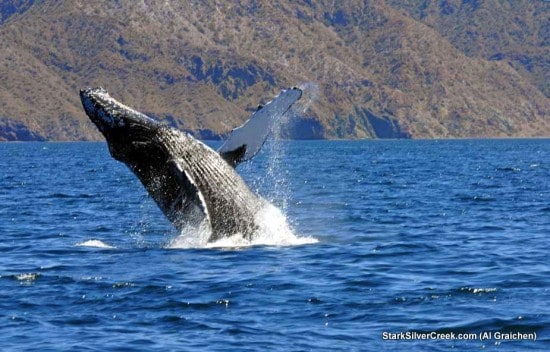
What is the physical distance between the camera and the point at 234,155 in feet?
60.1

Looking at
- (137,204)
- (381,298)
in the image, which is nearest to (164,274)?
(381,298)

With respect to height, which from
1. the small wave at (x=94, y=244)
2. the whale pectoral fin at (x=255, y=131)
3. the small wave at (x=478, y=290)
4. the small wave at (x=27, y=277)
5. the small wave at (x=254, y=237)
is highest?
the whale pectoral fin at (x=255, y=131)

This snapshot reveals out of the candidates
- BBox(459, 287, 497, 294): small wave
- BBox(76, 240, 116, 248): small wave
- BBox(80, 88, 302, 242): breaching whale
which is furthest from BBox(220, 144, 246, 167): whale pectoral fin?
BBox(459, 287, 497, 294): small wave

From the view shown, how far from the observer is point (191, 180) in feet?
56.4

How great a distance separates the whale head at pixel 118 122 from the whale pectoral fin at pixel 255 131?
4.73 ft

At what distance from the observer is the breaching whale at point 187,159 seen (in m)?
17.2

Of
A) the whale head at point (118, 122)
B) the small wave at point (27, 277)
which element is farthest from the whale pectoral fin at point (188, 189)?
the small wave at point (27, 277)

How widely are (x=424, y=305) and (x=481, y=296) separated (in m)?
1.14

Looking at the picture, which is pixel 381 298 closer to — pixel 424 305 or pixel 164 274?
pixel 424 305

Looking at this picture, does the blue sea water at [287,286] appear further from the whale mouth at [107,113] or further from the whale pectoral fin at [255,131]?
the whale mouth at [107,113]

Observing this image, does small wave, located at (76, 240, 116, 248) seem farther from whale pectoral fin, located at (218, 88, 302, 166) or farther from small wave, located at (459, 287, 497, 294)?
small wave, located at (459, 287, 497, 294)

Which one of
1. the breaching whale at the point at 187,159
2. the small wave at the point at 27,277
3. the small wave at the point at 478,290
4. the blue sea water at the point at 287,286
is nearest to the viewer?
the blue sea water at the point at 287,286

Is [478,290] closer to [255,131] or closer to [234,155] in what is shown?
[255,131]

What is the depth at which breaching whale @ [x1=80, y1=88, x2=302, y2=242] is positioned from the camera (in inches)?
678
